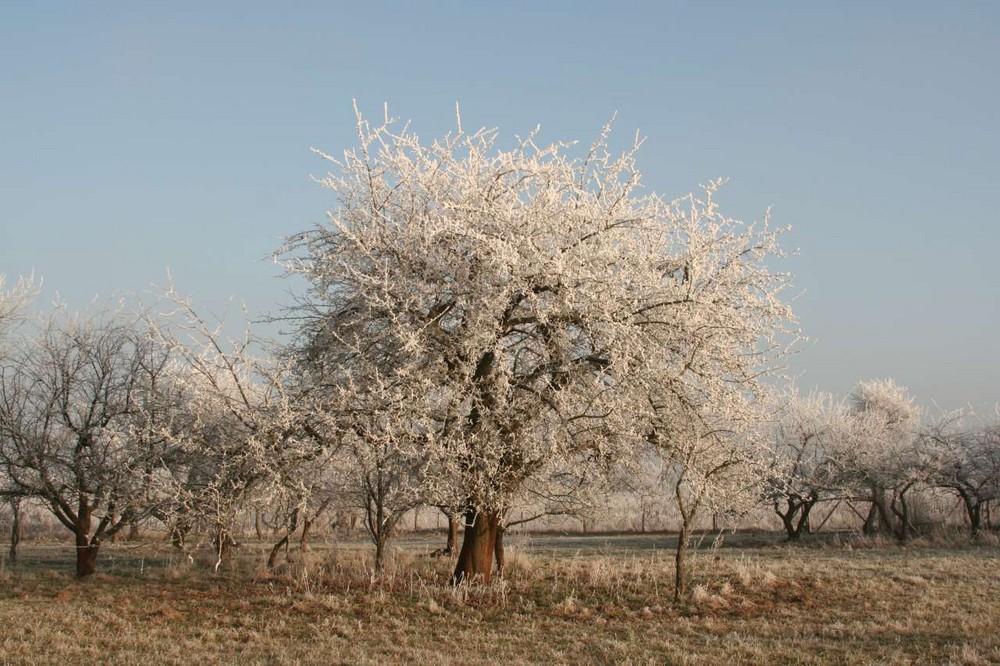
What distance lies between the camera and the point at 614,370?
477 inches

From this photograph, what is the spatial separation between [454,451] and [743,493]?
5.23 meters

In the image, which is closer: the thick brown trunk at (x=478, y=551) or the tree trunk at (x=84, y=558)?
the thick brown trunk at (x=478, y=551)

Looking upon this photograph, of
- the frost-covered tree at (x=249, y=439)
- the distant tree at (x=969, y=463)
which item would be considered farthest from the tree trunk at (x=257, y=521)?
the distant tree at (x=969, y=463)

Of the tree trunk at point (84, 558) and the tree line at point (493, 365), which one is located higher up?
the tree line at point (493, 365)

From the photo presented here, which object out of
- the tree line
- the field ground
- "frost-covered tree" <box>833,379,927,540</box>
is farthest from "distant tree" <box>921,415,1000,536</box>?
the tree line

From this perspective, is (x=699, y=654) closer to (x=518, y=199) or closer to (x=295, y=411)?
(x=295, y=411)

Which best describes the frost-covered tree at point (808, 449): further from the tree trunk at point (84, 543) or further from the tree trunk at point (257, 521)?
the tree trunk at point (84, 543)

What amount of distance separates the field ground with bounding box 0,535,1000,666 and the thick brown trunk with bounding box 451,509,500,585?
0.46 m

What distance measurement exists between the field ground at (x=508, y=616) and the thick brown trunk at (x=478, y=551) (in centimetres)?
46

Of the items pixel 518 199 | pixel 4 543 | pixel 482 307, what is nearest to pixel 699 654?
pixel 482 307

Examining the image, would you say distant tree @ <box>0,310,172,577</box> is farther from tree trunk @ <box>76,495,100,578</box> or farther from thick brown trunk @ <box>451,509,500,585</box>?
thick brown trunk @ <box>451,509,500,585</box>

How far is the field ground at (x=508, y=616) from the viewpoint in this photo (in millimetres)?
9594

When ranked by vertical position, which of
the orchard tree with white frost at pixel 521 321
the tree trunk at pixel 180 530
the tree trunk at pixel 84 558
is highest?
the orchard tree with white frost at pixel 521 321

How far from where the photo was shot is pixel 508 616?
12.0 meters
